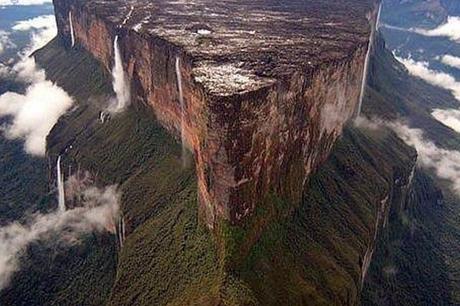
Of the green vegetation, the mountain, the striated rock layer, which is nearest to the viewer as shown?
the striated rock layer

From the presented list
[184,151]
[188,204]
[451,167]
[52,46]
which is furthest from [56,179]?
[451,167]

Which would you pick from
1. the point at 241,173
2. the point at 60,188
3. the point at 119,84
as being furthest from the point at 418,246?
the point at 60,188

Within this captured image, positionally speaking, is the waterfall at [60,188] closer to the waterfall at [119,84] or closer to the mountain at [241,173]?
the mountain at [241,173]

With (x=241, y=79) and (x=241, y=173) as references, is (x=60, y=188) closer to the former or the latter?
(x=241, y=79)

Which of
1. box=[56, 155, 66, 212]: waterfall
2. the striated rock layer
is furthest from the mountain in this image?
box=[56, 155, 66, 212]: waterfall

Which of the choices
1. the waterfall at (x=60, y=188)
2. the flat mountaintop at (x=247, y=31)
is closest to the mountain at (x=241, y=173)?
the flat mountaintop at (x=247, y=31)

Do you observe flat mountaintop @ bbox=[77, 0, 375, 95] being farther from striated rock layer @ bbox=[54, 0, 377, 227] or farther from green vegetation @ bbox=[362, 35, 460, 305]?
green vegetation @ bbox=[362, 35, 460, 305]
